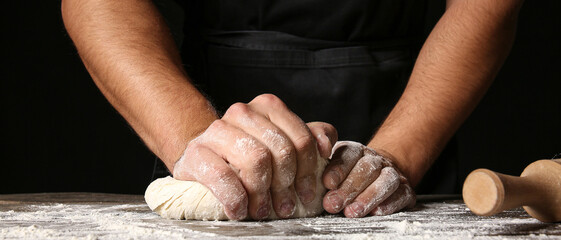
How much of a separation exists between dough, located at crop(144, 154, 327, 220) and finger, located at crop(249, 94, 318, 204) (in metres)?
0.03

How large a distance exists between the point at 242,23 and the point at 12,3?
2.18 m

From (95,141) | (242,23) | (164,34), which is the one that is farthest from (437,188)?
(95,141)

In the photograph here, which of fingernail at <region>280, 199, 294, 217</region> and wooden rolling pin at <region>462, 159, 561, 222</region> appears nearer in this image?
wooden rolling pin at <region>462, 159, 561, 222</region>

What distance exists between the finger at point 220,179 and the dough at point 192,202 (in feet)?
0.11

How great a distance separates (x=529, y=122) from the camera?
333 cm

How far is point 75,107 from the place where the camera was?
3.39m

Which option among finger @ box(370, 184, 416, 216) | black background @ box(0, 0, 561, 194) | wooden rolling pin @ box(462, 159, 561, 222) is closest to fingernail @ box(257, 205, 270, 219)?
finger @ box(370, 184, 416, 216)

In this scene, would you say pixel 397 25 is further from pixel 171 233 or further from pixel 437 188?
pixel 171 233

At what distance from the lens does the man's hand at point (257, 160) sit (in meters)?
0.98

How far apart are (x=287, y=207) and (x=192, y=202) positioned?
0.59 ft

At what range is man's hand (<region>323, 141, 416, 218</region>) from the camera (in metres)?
1.10

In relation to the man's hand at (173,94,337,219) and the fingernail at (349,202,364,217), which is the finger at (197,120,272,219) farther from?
the fingernail at (349,202,364,217)

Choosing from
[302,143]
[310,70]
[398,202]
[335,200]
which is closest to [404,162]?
[398,202]

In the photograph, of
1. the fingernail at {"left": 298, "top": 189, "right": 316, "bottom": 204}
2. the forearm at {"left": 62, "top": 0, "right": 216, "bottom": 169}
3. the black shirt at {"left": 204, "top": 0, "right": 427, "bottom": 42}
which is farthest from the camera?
the black shirt at {"left": 204, "top": 0, "right": 427, "bottom": 42}
